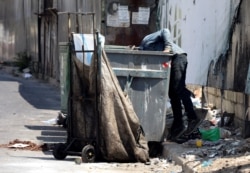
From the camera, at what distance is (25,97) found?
63.3ft

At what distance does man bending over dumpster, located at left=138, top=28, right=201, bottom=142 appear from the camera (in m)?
10.2

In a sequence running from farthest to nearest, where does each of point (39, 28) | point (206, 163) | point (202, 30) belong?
point (39, 28), point (202, 30), point (206, 163)

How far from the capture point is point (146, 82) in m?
10.0

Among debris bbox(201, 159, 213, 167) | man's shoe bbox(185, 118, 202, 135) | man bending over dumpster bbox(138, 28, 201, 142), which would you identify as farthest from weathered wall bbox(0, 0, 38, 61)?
debris bbox(201, 159, 213, 167)

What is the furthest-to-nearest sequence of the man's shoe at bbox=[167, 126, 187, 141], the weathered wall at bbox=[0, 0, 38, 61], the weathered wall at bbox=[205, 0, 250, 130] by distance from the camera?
the weathered wall at bbox=[0, 0, 38, 61]
the man's shoe at bbox=[167, 126, 187, 141]
the weathered wall at bbox=[205, 0, 250, 130]

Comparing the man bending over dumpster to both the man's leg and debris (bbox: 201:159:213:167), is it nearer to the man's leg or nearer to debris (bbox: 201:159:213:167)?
the man's leg

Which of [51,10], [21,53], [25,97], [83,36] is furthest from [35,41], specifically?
[83,36]

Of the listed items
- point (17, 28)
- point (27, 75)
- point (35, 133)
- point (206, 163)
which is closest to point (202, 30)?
point (35, 133)

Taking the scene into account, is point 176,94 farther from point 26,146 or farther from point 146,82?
point 26,146

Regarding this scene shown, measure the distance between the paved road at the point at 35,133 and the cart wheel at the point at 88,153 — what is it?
104mm

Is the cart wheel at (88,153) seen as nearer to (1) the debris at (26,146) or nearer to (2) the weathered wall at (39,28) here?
(1) the debris at (26,146)

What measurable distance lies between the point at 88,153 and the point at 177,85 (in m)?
1.74

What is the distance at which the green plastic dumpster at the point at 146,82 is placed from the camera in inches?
392

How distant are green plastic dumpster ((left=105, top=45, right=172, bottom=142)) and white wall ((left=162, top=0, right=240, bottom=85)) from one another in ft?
3.27
